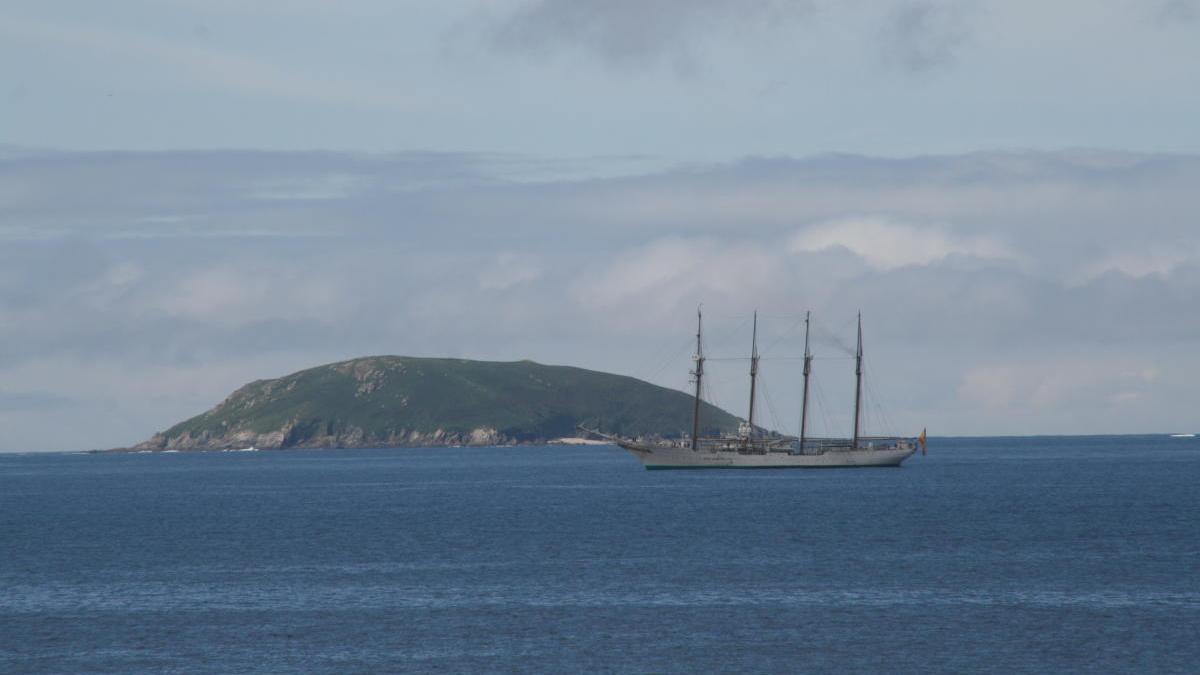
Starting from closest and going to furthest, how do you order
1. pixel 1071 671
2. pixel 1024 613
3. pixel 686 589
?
pixel 1071 671 < pixel 1024 613 < pixel 686 589

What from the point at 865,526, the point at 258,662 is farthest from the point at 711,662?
the point at 865,526

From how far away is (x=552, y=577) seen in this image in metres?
85.6

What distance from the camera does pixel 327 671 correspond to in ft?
190

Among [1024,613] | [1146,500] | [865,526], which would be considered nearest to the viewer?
[1024,613]

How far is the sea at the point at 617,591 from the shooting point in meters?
60.4

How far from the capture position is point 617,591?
78750 mm

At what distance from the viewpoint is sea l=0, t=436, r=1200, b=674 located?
60406mm

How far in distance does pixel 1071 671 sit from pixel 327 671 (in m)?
28.4

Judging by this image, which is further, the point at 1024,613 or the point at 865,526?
the point at 865,526

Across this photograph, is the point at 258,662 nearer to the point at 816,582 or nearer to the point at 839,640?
the point at 839,640

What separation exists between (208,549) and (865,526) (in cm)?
5042

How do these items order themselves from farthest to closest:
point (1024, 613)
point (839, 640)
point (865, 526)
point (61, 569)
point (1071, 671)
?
point (865, 526)
point (61, 569)
point (1024, 613)
point (839, 640)
point (1071, 671)

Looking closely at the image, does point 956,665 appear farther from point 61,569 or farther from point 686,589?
point 61,569

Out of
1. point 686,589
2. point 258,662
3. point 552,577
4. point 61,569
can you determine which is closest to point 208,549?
point 61,569
